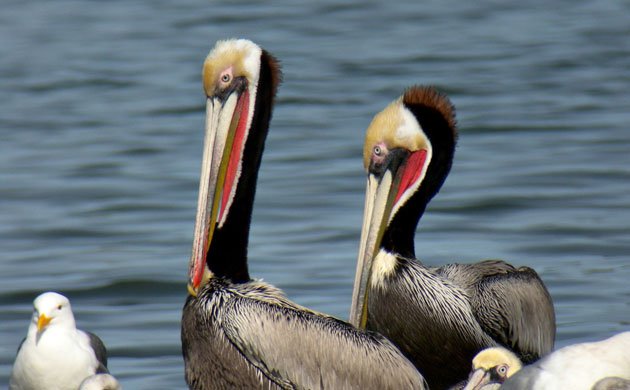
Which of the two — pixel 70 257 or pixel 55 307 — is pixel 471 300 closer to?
pixel 55 307

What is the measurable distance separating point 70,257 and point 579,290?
2.67 meters

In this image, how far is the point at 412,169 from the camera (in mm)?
6035

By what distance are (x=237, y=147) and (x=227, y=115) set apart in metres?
0.12

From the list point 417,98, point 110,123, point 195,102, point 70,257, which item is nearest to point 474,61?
point 195,102

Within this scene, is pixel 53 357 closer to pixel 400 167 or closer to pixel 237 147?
pixel 237 147

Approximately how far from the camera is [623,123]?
10969 millimetres

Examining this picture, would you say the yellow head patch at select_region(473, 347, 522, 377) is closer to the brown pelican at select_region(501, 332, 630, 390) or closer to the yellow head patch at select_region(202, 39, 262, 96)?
the brown pelican at select_region(501, 332, 630, 390)

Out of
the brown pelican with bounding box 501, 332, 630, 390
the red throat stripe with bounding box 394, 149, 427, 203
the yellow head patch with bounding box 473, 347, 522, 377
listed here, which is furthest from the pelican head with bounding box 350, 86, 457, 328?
the brown pelican with bounding box 501, 332, 630, 390

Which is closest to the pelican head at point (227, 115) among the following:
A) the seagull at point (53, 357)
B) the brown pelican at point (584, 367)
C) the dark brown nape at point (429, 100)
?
the dark brown nape at point (429, 100)

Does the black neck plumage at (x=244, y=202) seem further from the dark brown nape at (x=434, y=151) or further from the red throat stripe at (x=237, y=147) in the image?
the dark brown nape at (x=434, y=151)

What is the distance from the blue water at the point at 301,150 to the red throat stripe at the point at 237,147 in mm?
1099

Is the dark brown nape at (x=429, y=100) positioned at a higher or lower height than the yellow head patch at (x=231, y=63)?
lower

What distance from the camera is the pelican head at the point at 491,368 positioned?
17.4 ft

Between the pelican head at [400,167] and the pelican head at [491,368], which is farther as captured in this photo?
the pelican head at [400,167]
